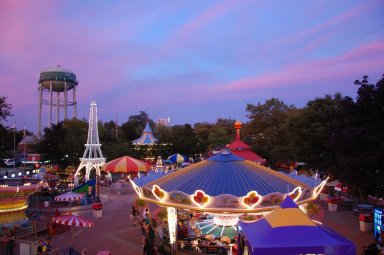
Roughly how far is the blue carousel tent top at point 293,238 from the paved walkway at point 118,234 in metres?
6.95

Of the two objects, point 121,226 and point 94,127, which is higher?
point 94,127

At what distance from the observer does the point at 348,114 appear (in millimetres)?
15141

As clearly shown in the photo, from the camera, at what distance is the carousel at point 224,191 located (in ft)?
40.1

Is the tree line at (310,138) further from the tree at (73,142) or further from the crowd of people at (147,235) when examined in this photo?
the crowd of people at (147,235)

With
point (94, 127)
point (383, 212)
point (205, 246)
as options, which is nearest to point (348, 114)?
point (383, 212)

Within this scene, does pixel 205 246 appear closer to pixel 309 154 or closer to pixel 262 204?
pixel 262 204

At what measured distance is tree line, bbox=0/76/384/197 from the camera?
545 inches

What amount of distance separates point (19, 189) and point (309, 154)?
859 inches

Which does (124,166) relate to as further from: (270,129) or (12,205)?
(270,129)

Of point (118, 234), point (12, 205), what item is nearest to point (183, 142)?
point (12, 205)

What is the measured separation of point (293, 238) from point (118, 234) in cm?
1104

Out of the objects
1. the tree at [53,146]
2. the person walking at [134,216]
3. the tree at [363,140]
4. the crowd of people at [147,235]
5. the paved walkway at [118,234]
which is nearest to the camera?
the crowd of people at [147,235]

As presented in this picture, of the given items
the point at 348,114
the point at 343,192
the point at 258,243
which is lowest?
the point at 343,192

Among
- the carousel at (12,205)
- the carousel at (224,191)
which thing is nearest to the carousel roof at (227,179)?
the carousel at (224,191)
